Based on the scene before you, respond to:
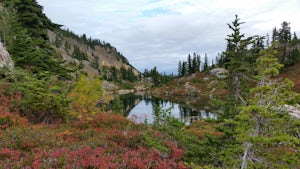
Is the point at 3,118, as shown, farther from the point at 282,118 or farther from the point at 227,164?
the point at 282,118

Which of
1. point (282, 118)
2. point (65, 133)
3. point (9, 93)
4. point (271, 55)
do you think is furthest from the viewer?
point (9, 93)

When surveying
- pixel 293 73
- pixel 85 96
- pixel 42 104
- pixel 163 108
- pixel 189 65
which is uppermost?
pixel 189 65

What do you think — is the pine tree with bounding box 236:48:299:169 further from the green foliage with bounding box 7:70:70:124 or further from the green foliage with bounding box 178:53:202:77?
the green foliage with bounding box 178:53:202:77

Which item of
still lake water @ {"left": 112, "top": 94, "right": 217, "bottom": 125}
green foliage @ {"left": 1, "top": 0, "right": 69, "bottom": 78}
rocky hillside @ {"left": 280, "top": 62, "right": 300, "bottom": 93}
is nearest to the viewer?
still lake water @ {"left": 112, "top": 94, "right": 217, "bottom": 125}

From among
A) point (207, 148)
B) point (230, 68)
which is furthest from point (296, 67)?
point (207, 148)

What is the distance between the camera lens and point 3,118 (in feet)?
32.6

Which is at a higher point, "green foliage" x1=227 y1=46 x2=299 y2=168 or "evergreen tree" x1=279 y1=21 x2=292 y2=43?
"evergreen tree" x1=279 y1=21 x2=292 y2=43

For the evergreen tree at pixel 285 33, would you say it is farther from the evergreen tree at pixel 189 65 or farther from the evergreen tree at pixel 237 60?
the evergreen tree at pixel 237 60

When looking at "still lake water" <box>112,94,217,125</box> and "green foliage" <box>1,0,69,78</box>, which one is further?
"green foliage" <box>1,0,69,78</box>

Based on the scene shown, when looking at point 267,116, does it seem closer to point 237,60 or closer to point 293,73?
point 237,60

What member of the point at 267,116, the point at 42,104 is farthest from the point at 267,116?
the point at 42,104

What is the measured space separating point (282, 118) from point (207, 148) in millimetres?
2428

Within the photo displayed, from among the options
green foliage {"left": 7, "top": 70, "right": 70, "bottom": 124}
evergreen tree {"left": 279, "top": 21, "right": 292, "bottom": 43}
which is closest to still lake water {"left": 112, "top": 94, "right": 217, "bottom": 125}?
green foliage {"left": 7, "top": 70, "right": 70, "bottom": 124}

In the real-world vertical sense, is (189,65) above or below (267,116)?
above
